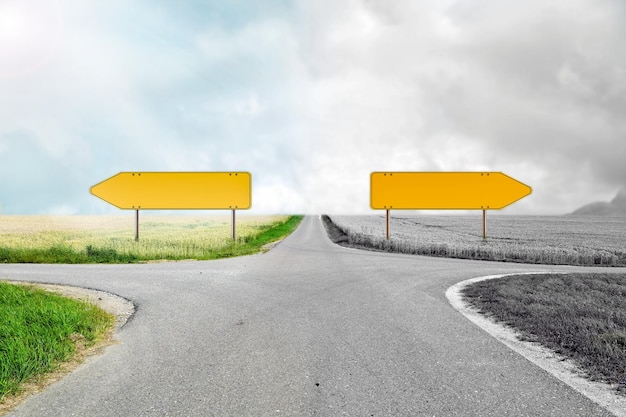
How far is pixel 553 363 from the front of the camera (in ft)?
18.9

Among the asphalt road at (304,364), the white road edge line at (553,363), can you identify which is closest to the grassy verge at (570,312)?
the white road edge line at (553,363)

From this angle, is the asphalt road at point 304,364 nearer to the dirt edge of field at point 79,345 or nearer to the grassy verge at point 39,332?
the dirt edge of field at point 79,345

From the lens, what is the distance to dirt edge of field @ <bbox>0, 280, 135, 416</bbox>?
4788 millimetres

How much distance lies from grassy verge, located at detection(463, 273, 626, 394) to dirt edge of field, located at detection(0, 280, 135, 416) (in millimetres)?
6258

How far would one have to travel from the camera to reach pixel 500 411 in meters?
4.30

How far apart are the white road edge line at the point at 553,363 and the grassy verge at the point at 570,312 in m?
0.16

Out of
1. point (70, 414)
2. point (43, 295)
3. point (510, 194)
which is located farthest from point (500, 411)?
point (510, 194)

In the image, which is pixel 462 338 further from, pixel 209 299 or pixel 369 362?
pixel 209 299

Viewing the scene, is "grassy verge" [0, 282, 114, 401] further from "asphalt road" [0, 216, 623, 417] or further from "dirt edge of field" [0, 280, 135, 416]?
"asphalt road" [0, 216, 623, 417]

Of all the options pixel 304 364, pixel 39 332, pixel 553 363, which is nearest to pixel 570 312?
pixel 553 363

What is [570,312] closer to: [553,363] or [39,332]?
[553,363]

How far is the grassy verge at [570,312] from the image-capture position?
5.86 metres

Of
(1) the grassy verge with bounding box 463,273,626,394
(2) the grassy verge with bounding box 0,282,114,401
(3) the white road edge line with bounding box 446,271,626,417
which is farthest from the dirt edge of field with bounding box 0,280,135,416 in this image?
(1) the grassy verge with bounding box 463,273,626,394

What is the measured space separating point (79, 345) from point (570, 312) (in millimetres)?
8284
